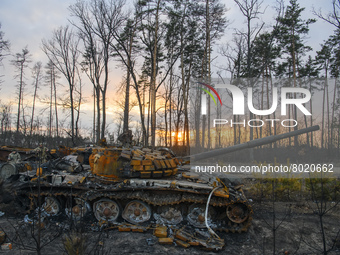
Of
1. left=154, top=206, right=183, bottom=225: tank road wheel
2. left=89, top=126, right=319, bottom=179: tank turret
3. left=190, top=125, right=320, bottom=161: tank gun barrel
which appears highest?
left=190, top=125, right=320, bottom=161: tank gun barrel

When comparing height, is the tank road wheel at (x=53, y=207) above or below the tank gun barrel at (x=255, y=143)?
below

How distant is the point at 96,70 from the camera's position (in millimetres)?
23250

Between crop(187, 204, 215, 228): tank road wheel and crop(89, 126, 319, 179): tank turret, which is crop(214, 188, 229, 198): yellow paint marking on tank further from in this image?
crop(89, 126, 319, 179): tank turret

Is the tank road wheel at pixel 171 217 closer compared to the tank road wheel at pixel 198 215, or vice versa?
the tank road wheel at pixel 198 215

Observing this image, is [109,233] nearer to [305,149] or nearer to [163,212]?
[163,212]

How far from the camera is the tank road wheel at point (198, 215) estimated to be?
6492 mm

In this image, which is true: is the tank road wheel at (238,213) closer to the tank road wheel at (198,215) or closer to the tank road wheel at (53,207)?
the tank road wheel at (198,215)

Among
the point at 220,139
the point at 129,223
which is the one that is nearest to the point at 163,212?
the point at 129,223

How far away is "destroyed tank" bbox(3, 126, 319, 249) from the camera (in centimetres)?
643

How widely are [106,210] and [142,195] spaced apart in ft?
3.71

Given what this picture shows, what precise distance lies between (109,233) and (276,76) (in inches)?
859

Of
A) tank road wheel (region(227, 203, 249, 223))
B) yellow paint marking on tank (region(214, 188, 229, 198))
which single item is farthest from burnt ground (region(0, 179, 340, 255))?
yellow paint marking on tank (region(214, 188, 229, 198))

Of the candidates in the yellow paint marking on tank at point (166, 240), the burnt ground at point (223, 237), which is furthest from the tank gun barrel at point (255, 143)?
the yellow paint marking on tank at point (166, 240)

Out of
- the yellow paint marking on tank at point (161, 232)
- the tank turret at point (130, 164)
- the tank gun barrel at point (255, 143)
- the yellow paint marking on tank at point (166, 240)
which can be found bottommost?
the yellow paint marking on tank at point (166, 240)
